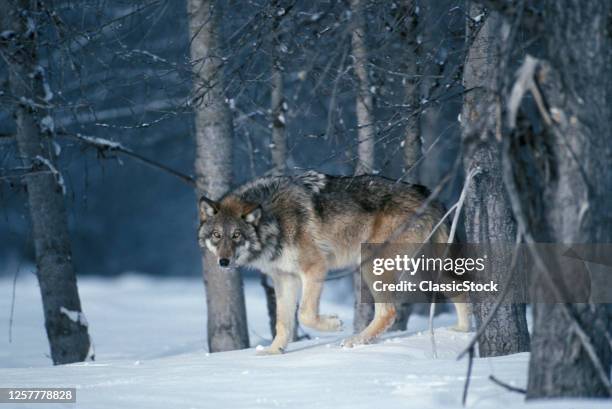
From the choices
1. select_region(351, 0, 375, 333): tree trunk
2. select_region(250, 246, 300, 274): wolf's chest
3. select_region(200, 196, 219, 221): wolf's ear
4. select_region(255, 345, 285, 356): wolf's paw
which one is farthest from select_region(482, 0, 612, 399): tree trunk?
select_region(351, 0, 375, 333): tree trunk

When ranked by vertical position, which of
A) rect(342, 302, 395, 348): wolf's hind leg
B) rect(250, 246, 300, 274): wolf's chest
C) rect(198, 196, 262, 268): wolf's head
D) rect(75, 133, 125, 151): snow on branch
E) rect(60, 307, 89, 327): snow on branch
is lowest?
rect(342, 302, 395, 348): wolf's hind leg

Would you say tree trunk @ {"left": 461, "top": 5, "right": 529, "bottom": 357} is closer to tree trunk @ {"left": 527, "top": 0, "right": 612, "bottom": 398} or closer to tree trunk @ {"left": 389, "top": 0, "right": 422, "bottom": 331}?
tree trunk @ {"left": 389, "top": 0, "right": 422, "bottom": 331}

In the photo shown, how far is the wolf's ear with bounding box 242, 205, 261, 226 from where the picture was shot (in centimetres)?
771

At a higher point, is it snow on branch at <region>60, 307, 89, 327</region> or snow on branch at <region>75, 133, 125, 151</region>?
snow on branch at <region>75, 133, 125, 151</region>

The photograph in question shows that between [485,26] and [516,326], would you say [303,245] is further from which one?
[485,26]

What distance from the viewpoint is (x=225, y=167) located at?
8727 mm

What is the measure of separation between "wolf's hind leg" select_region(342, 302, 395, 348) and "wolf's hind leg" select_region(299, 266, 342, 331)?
23 cm

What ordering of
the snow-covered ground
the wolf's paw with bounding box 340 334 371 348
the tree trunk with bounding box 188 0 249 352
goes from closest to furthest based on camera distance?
the snow-covered ground < the wolf's paw with bounding box 340 334 371 348 < the tree trunk with bounding box 188 0 249 352

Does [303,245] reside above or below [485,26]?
below

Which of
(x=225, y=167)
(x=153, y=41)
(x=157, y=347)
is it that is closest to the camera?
(x=225, y=167)

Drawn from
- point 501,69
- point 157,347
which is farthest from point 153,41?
point 501,69

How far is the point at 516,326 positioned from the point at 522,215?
270 cm

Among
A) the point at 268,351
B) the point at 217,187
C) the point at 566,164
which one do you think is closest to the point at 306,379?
the point at 268,351

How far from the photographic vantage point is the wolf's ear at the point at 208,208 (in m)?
7.76
